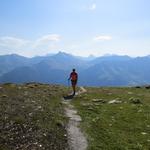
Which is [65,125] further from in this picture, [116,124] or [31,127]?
[116,124]

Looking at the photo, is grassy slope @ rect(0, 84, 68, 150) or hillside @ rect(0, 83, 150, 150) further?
hillside @ rect(0, 83, 150, 150)

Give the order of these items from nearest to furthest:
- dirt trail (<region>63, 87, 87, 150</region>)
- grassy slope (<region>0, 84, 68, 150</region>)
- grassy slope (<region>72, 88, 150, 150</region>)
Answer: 1. grassy slope (<region>0, 84, 68, 150</region>)
2. dirt trail (<region>63, 87, 87, 150</region>)
3. grassy slope (<region>72, 88, 150, 150</region>)

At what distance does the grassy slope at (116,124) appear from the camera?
20656mm

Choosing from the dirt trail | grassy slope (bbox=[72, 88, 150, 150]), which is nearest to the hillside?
grassy slope (bbox=[72, 88, 150, 150])

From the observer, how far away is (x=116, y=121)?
1067 inches

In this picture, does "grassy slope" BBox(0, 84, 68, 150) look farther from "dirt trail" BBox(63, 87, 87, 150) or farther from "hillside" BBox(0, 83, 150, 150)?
"dirt trail" BBox(63, 87, 87, 150)

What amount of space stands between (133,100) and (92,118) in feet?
34.7

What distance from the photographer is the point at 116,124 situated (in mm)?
26047

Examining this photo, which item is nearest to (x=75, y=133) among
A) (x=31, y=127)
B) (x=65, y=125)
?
(x=65, y=125)

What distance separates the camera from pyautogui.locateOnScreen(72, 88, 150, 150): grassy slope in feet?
67.8

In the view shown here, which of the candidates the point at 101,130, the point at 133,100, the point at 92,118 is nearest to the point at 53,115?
the point at 92,118

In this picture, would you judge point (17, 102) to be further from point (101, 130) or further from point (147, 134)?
point (147, 134)

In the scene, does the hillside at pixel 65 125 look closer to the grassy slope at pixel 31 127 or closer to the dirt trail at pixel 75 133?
the grassy slope at pixel 31 127

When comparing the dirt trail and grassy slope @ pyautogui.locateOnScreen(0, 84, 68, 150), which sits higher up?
grassy slope @ pyautogui.locateOnScreen(0, 84, 68, 150)
